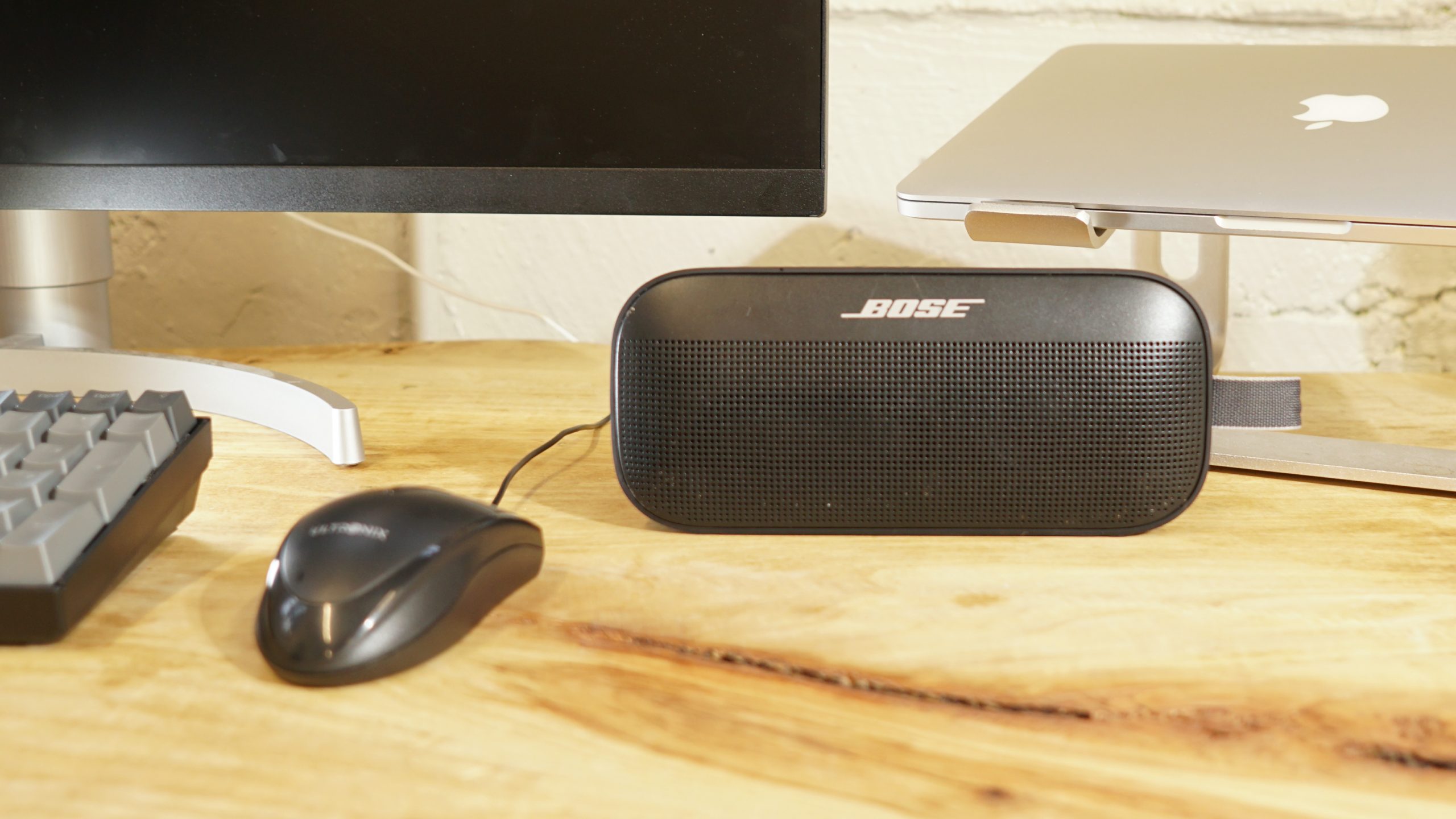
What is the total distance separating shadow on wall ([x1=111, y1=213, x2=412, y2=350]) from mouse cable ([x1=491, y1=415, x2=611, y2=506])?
380 millimetres

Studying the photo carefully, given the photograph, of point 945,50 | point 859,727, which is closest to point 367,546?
point 859,727

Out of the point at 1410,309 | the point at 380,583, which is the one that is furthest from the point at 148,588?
the point at 1410,309

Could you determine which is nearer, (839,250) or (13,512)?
(13,512)

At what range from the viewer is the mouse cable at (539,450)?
48 centimetres

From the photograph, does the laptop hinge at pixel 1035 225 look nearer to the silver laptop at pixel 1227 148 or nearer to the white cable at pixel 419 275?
the silver laptop at pixel 1227 148

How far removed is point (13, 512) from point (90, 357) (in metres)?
0.28

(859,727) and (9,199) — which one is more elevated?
(9,199)

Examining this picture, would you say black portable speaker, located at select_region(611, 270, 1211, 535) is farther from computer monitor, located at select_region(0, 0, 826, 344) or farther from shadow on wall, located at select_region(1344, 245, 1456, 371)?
shadow on wall, located at select_region(1344, 245, 1456, 371)

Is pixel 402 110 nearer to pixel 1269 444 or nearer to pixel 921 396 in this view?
pixel 921 396

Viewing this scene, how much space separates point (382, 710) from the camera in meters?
0.31

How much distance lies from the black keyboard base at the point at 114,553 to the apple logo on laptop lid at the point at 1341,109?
54cm

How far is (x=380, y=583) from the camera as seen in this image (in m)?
0.33

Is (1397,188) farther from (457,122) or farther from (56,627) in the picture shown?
(56,627)

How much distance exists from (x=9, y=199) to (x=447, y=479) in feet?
0.92
